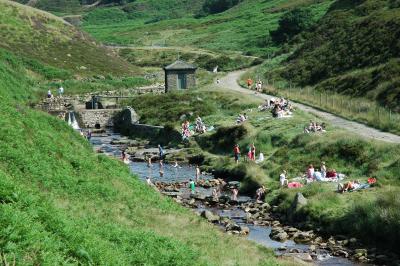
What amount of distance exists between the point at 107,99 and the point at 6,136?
6512 centimetres

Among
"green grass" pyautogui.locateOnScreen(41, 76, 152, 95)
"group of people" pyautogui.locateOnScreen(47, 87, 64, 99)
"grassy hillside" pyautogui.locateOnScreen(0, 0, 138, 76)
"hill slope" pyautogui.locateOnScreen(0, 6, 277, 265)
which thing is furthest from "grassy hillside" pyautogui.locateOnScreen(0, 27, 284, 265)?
"grassy hillside" pyautogui.locateOnScreen(0, 0, 138, 76)

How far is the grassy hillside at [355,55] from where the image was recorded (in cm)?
6712

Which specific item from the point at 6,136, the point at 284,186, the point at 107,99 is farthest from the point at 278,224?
the point at 107,99

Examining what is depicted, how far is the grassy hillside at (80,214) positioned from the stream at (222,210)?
450 centimetres

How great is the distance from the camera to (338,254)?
30.4m

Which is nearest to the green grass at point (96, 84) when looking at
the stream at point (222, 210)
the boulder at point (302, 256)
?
the stream at point (222, 210)

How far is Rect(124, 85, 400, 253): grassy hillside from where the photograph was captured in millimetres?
A: 32406

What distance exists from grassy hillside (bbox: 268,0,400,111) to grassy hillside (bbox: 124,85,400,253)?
1039cm

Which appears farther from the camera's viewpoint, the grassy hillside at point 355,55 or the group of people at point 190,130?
the grassy hillside at point 355,55

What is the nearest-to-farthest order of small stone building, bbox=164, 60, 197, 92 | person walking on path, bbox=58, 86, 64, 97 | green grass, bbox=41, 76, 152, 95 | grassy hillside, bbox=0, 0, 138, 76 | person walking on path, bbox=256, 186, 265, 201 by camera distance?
1. person walking on path, bbox=256, 186, 265, 201
2. small stone building, bbox=164, 60, 197, 92
3. person walking on path, bbox=58, 86, 64, 97
4. green grass, bbox=41, 76, 152, 95
5. grassy hillside, bbox=0, 0, 138, 76

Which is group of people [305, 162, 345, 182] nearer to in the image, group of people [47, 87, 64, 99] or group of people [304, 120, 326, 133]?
group of people [304, 120, 326, 133]

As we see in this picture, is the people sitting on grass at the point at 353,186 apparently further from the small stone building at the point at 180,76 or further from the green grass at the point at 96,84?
the green grass at the point at 96,84

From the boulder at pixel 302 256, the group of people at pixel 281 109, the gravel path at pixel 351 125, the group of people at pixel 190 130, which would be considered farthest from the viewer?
the group of people at pixel 190 130

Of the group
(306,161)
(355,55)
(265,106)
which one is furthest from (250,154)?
(355,55)
